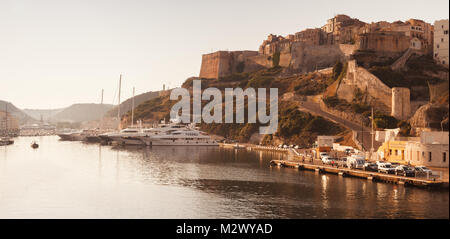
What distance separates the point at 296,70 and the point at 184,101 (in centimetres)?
2948

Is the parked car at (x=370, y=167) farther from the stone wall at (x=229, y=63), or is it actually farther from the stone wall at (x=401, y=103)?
the stone wall at (x=229, y=63)

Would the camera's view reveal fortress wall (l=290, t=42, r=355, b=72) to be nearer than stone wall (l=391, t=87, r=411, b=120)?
No

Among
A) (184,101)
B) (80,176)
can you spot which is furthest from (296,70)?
(80,176)

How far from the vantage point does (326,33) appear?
105625 millimetres

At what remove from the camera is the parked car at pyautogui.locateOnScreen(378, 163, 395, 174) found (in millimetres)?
32625

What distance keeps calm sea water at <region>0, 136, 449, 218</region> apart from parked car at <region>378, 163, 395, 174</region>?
5.49ft

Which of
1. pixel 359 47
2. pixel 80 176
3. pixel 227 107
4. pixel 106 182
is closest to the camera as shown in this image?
pixel 106 182

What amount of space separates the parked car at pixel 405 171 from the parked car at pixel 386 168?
62 centimetres

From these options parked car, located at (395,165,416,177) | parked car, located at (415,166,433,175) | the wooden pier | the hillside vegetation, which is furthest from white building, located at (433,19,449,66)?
the hillside vegetation

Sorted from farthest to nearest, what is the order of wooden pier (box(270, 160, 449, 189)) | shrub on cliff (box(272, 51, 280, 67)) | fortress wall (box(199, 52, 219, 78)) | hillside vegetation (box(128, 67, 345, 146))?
1. fortress wall (box(199, 52, 219, 78))
2. shrub on cliff (box(272, 51, 280, 67))
3. hillside vegetation (box(128, 67, 345, 146))
4. wooden pier (box(270, 160, 449, 189))

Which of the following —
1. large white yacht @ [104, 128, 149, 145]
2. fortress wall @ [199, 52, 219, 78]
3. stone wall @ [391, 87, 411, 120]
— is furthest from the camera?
fortress wall @ [199, 52, 219, 78]

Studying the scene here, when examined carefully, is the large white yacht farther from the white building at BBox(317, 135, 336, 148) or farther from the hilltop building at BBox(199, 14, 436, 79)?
the white building at BBox(317, 135, 336, 148)

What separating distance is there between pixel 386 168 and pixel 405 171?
247 centimetres
